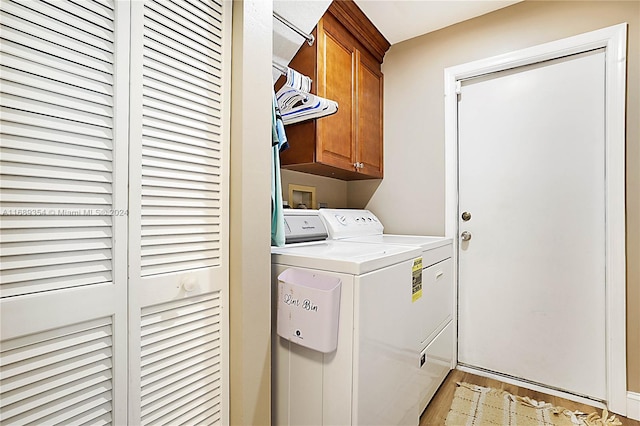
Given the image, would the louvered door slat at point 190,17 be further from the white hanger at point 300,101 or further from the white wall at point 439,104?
the white wall at point 439,104

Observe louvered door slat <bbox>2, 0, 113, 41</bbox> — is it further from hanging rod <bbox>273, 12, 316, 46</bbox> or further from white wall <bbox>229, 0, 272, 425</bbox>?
hanging rod <bbox>273, 12, 316, 46</bbox>

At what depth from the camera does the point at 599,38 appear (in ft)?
5.75

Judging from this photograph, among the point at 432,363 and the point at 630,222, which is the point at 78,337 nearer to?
the point at 432,363

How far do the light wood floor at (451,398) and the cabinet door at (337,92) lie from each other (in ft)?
4.92

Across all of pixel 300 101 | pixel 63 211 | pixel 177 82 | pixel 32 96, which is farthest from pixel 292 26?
pixel 63 211

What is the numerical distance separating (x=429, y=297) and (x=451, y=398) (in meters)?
0.67

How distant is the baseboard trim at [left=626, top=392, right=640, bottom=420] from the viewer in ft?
5.38

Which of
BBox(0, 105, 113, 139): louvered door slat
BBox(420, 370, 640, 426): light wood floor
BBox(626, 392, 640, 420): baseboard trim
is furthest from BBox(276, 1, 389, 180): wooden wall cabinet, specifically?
BBox(626, 392, 640, 420): baseboard trim

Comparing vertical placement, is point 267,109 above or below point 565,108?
below

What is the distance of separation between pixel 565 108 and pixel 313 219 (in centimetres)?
166

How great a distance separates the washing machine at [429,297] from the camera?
1.60m

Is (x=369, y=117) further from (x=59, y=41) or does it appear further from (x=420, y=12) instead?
(x=59, y=41)

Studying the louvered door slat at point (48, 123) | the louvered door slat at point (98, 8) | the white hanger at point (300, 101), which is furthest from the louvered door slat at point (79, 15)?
the white hanger at point (300, 101)

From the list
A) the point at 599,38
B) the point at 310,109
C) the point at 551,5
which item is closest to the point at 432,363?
the point at 310,109
